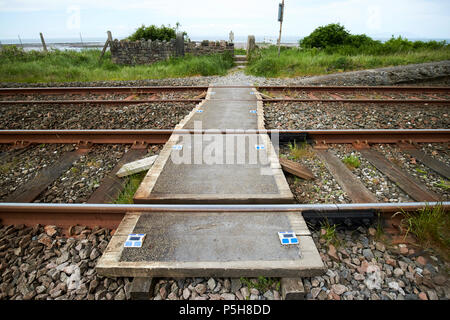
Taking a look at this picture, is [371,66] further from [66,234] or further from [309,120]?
[66,234]

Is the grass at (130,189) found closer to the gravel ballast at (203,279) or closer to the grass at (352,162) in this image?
the gravel ballast at (203,279)

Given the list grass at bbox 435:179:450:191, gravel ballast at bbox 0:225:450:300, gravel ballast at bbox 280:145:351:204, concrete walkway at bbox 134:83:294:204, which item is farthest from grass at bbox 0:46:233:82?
grass at bbox 435:179:450:191

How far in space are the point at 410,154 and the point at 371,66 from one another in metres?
9.15

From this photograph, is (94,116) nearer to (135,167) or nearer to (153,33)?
(135,167)

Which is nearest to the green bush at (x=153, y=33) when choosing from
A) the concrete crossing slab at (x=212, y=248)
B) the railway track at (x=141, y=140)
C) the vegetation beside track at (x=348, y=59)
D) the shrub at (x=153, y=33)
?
the shrub at (x=153, y=33)

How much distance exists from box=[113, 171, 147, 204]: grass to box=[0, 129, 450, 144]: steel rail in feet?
3.45

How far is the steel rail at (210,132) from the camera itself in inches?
158

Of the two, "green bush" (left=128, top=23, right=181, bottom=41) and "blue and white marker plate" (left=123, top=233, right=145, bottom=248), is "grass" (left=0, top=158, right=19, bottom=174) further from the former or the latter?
"green bush" (left=128, top=23, right=181, bottom=41)

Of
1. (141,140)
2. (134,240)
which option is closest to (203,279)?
(134,240)

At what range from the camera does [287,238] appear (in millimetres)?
1974

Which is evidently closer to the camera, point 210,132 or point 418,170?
point 418,170

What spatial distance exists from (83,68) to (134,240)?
42.7 feet

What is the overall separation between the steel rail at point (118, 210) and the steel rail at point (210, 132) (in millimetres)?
1836
